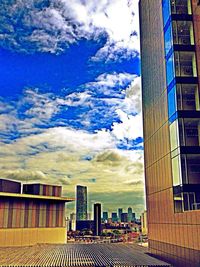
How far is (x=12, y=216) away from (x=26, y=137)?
1850 centimetres

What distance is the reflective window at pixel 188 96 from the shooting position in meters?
23.8

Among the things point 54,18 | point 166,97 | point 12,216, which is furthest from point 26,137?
point 166,97

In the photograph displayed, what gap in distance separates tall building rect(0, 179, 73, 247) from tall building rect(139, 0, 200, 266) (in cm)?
1877

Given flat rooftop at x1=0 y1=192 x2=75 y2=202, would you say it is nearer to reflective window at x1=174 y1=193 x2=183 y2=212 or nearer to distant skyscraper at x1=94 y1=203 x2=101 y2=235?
distant skyscraper at x1=94 y1=203 x2=101 y2=235

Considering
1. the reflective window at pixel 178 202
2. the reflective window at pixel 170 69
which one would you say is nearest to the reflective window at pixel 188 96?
the reflective window at pixel 170 69

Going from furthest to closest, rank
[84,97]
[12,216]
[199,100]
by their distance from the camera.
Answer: [84,97], [12,216], [199,100]

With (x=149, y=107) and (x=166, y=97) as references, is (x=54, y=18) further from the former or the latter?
(x=166, y=97)

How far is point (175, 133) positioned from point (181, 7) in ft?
36.1

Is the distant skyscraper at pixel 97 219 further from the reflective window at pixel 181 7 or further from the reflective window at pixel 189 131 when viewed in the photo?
the reflective window at pixel 181 7

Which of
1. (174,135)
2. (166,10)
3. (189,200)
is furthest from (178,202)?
(166,10)

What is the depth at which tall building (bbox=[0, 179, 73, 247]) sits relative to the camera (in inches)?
1565

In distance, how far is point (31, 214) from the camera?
43438mm

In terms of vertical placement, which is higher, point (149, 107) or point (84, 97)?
point (84, 97)

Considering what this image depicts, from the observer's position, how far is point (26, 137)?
55656 mm
